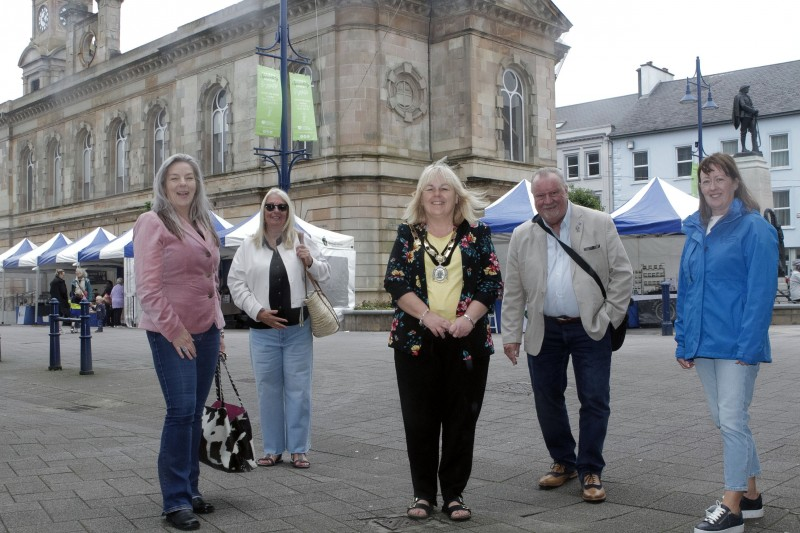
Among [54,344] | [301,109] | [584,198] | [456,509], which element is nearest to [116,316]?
[301,109]

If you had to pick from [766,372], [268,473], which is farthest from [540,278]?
[766,372]

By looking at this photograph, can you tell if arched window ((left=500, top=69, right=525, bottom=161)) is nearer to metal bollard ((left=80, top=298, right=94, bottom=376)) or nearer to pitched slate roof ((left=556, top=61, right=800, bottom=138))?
pitched slate roof ((left=556, top=61, right=800, bottom=138))

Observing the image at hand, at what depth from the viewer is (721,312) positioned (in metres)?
4.50

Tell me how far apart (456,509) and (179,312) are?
1815mm

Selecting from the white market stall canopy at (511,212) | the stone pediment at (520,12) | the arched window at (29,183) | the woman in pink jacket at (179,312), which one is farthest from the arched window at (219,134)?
the woman in pink jacket at (179,312)

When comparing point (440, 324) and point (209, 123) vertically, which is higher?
point (209, 123)

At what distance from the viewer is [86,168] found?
1715 inches

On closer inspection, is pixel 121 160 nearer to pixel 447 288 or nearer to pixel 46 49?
pixel 46 49

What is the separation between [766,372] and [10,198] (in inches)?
1876

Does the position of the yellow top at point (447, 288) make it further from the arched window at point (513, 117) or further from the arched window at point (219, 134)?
the arched window at point (219, 134)

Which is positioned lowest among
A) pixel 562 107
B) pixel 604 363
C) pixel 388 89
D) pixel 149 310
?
pixel 604 363

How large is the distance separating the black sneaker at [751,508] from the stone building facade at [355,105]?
68.7 feet

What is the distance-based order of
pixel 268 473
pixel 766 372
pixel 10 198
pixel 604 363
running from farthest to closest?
pixel 10 198, pixel 766 372, pixel 268 473, pixel 604 363

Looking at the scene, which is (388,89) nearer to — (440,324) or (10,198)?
(440,324)
